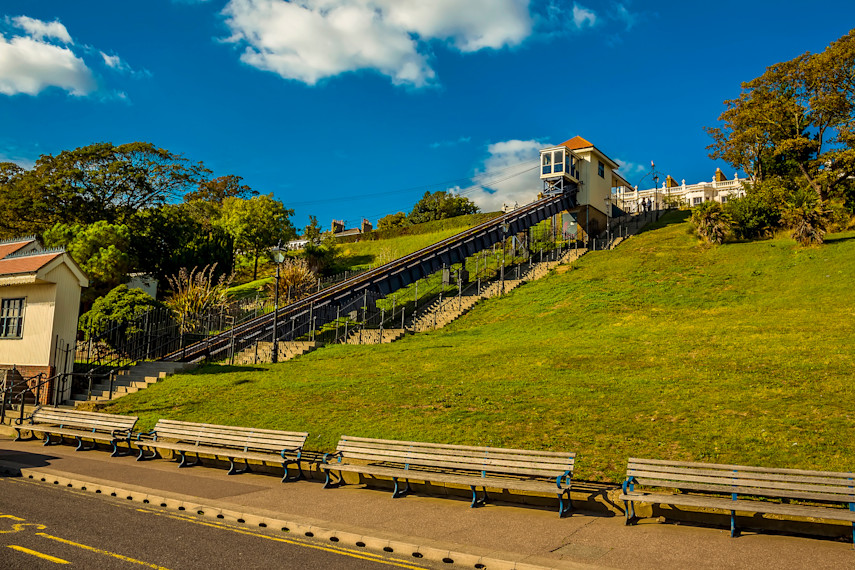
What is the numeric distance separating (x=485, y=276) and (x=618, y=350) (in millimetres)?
26098

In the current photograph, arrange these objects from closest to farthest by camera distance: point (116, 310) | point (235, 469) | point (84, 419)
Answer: point (235, 469)
point (84, 419)
point (116, 310)

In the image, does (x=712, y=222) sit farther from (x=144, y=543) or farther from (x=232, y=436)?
(x=144, y=543)

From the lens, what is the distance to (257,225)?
6850 cm

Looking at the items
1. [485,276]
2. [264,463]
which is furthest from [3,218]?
[264,463]

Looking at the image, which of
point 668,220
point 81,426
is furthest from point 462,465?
point 668,220

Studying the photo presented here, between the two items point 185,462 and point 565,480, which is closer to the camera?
point 565,480

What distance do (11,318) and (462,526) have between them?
23.7 meters

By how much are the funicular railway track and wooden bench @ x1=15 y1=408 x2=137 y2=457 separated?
9521 mm

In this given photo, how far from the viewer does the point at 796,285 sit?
1177 inches

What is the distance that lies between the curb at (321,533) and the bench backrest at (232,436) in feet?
8.35

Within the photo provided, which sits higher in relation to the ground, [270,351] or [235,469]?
[270,351]

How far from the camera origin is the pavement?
739 centimetres

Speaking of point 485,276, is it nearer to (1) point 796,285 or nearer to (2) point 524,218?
(2) point 524,218

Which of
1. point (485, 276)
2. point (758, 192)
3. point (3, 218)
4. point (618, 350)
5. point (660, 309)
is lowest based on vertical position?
point (618, 350)
